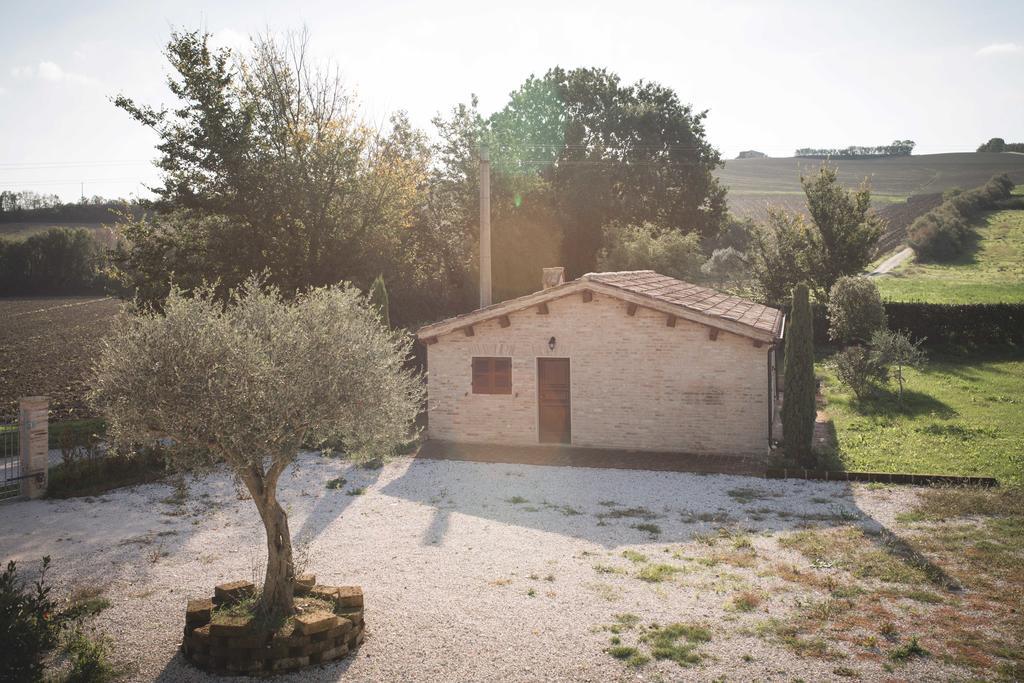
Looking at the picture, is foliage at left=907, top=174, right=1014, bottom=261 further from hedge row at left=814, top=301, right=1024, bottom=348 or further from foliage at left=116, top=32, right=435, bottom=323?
foliage at left=116, top=32, right=435, bottom=323

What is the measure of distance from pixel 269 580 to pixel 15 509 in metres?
9.08

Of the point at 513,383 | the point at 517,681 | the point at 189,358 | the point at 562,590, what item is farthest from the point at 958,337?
the point at 189,358

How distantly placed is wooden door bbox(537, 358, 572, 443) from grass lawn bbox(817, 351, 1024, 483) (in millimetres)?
6516

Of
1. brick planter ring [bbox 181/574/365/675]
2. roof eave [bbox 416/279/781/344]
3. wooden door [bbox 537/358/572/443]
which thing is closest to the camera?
brick planter ring [bbox 181/574/365/675]

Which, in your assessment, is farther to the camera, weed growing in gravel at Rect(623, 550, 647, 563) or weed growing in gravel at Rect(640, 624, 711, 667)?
weed growing in gravel at Rect(623, 550, 647, 563)

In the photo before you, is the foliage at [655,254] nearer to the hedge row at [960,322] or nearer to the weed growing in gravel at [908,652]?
the hedge row at [960,322]

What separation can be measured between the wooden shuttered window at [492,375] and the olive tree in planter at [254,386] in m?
9.78

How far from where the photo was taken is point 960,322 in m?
30.6

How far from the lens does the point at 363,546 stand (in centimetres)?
1206

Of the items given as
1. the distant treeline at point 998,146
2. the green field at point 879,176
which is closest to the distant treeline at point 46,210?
the green field at point 879,176

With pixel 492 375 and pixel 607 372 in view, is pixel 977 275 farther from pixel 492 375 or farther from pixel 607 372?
pixel 492 375

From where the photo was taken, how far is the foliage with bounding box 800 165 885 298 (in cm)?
3516

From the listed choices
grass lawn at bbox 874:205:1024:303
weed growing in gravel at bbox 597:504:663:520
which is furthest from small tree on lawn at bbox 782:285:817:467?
grass lawn at bbox 874:205:1024:303

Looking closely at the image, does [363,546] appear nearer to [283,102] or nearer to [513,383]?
[513,383]
